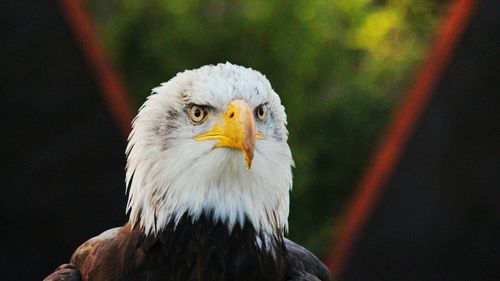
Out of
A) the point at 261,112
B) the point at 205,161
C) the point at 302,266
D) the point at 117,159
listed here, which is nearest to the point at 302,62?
the point at 117,159

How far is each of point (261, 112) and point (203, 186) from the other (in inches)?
10.4

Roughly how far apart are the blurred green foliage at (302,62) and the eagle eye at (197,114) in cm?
267

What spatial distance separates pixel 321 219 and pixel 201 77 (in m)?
3.03

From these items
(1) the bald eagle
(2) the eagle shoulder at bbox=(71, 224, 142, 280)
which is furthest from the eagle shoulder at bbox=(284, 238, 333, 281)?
(2) the eagle shoulder at bbox=(71, 224, 142, 280)

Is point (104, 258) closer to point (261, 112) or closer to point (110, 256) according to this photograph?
point (110, 256)

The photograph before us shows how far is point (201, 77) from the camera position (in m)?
2.46

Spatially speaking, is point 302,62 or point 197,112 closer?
point 197,112

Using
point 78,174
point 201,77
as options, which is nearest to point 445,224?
point 78,174

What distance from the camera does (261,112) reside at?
2471mm

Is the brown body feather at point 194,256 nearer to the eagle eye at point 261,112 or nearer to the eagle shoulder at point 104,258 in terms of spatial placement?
the eagle shoulder at point 104,258

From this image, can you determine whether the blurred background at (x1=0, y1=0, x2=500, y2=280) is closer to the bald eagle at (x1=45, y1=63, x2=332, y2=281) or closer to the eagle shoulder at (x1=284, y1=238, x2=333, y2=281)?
the eagle shoulder at (x1=284, y1=238, x2=333, y2=281)

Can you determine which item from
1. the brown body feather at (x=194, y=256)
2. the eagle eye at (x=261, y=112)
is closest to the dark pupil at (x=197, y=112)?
the eagle eye at (x=261, y=112)

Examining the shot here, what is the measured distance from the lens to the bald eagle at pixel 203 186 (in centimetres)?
242

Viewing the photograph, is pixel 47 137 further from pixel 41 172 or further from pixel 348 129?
pixel 348 129
